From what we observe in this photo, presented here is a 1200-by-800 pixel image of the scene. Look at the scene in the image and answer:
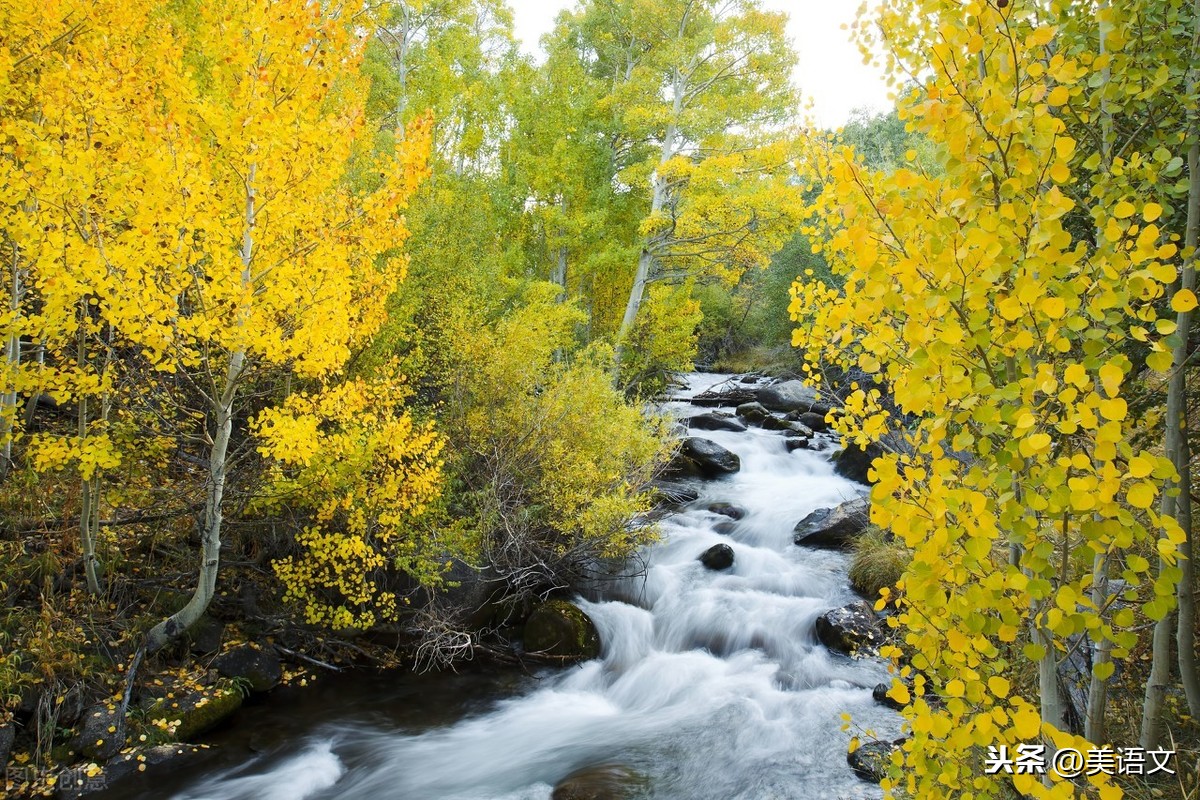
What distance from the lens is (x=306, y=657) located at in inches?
280

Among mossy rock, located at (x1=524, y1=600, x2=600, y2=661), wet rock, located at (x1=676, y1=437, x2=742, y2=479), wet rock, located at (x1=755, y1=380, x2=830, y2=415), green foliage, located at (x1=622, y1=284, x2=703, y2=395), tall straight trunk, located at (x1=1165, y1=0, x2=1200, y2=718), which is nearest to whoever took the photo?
tall straight trunk, located at (x1=1165, y1=0, x2=1200, y2=718)

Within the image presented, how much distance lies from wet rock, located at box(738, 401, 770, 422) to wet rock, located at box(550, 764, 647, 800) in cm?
1285

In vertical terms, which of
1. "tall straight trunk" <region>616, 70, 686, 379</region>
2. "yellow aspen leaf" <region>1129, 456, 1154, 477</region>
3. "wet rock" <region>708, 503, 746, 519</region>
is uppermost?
"tall straight trunk" <region>616, 70, 686, 379</region>

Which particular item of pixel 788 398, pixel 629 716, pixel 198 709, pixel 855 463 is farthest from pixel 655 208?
pixel 198 709

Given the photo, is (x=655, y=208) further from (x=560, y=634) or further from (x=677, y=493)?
(x=560, y=634)

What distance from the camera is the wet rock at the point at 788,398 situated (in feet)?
61.1

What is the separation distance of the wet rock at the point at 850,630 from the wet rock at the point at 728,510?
11.9 ft

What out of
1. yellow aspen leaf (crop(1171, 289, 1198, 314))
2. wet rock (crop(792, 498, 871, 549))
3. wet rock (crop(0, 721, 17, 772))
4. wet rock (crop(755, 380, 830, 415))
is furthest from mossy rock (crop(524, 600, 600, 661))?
wet rock (crop(755, 380, 830, 415))

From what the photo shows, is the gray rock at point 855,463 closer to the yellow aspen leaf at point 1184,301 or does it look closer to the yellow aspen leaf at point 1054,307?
the yellow aspen leaf at point 1184,301

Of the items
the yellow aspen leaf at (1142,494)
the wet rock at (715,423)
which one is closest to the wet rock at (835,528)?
the wet rock at (715,423)

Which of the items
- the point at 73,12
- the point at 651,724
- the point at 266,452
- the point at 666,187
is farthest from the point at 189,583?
the point at 666,187

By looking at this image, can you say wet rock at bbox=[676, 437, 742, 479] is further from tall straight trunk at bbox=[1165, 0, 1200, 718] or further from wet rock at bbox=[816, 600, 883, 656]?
tall straight trunk at bbox=[1165, 0, 1200, 718]

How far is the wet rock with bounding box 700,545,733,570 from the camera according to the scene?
9.78 metres

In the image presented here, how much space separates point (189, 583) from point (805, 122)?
7.40 m
